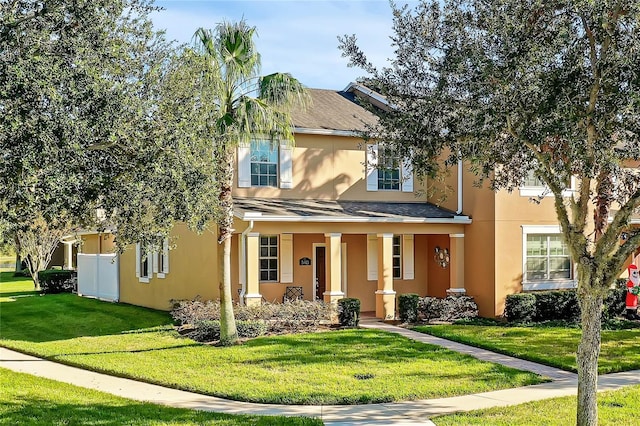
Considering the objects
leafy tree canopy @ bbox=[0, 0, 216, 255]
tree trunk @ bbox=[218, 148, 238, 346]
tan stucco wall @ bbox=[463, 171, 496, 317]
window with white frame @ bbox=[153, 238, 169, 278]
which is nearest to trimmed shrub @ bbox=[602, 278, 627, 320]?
tan stucco wall @ bbox=[463, 171, 496, 317]

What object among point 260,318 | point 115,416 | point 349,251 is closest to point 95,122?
point 115,416

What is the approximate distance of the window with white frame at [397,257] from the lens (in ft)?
71.6

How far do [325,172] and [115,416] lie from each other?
12354 mm

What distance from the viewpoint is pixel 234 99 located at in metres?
15.3

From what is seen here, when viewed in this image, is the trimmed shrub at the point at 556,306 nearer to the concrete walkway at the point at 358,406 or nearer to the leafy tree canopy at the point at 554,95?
the concrete walkway at the point at 358,406

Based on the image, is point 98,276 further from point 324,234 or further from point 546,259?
point 546,259

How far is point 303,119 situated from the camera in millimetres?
20766

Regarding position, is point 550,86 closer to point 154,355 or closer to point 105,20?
point 105,20

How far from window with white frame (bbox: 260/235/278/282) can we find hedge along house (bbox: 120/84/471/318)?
30 mm

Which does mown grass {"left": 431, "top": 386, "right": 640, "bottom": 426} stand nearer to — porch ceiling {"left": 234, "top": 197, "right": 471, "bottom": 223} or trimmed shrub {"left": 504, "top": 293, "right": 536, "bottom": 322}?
trimmed shrub {"left": 504, "top": 293, "right": 536, "bottom": 322}

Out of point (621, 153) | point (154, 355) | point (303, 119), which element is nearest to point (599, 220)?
point (303, 119)

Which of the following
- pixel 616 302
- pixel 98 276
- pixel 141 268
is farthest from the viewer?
pixel 98 276

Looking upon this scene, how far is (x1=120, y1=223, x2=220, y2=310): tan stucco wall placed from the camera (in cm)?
1942

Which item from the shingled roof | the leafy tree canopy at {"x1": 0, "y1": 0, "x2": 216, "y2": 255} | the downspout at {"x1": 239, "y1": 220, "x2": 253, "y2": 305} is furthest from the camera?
the shingled roof
